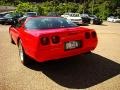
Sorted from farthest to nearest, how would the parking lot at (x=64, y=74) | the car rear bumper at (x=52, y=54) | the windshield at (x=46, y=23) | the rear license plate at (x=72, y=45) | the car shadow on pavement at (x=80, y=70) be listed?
the windshield at (x=46, y=23) < the rear license plate at (x=72, y=45) < the car rear bumper at (x=52, y=54) < the car shadow on pavement at (x=80, y=70) < the parking lot at (x=64, y=74)

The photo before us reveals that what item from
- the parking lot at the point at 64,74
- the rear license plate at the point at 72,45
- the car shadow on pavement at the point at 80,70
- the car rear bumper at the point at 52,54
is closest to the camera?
the parking lot at the point at 64,74

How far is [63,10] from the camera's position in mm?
66062

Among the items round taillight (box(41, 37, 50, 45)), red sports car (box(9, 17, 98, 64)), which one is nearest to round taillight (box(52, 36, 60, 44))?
red sports car (box(9, 17, 98, 64))

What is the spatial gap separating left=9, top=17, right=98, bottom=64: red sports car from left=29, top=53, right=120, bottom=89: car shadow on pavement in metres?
0.48

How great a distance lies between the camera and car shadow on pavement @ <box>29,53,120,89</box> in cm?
562

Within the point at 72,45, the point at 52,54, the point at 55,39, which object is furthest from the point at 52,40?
the point at 72,45

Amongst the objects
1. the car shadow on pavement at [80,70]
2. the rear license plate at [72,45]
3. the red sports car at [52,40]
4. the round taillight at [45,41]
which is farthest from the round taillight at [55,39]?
the car shadow on pavement at [80,70]

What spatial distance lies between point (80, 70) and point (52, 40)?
1.23 m

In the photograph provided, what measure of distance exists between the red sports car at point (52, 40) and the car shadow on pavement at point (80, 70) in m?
0.48

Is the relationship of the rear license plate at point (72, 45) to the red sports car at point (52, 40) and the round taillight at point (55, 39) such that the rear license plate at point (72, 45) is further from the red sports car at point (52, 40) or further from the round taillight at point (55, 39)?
the round taillight at point (55, 39)

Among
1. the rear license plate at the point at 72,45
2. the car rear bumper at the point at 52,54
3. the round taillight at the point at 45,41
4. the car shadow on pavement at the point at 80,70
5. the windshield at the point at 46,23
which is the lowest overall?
the car shadow on pavement at the point at 80,70

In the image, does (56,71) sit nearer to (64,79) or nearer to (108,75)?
(64,79)

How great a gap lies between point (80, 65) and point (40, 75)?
4.58 ft

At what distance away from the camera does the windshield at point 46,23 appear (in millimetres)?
6926
